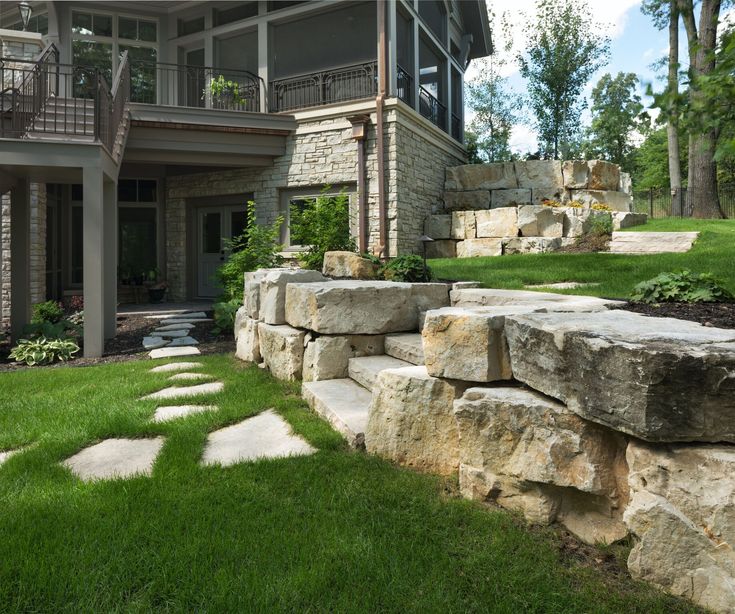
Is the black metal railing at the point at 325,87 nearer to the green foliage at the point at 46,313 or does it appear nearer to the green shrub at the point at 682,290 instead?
the green foliage at the point at 46,313

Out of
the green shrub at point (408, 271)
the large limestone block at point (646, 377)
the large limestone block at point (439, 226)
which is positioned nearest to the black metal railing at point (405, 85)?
the large limestone block at point (439, 226)

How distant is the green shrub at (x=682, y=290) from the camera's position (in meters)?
3.39

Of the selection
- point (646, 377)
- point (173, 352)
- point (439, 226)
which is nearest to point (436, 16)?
point (439, 226)

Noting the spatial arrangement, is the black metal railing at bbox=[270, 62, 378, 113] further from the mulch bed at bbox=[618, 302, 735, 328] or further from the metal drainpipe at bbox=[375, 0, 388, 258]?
the mulch bed at bbox=[618, 302, 735, 328]

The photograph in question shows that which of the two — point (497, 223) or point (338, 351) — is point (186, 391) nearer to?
point (338, 351)

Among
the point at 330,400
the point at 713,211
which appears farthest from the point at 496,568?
the point at 713,211

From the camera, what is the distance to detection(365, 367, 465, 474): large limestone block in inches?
94.7

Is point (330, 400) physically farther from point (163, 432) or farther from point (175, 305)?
point (175, 305)

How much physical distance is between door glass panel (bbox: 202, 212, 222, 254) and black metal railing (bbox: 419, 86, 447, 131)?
522cm

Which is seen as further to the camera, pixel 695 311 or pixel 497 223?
pixel 497 223

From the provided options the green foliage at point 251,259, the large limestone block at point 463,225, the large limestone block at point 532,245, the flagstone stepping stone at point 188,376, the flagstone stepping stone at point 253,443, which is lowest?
the flagstone stepping stone at point 253,443

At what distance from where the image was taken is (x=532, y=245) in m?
10.2

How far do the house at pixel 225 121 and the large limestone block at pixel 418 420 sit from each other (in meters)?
6.06

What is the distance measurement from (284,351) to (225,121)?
756 centimetres
